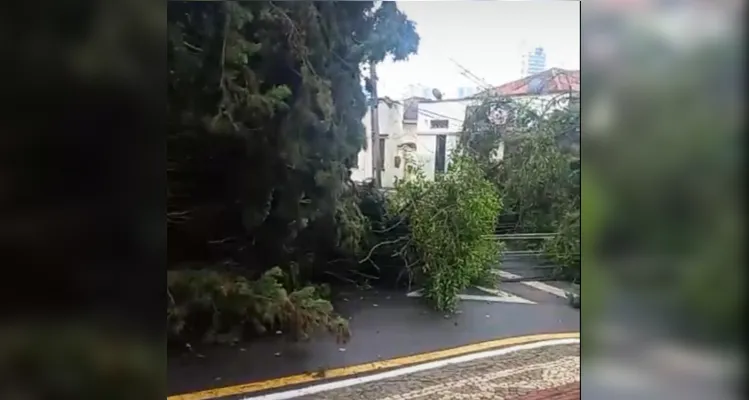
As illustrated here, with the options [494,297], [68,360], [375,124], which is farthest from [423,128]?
[68,360]

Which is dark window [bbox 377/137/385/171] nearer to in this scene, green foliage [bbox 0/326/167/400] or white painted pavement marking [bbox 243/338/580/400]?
white painted pavement marking [bbox 243/338/580/400]

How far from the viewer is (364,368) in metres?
Result: 1.64

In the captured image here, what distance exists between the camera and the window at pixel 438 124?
5.30 feet

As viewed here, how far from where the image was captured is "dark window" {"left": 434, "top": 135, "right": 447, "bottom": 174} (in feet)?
5.36

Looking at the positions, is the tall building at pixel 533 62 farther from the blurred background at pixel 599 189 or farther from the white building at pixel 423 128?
the blurred background at pixel 599 189

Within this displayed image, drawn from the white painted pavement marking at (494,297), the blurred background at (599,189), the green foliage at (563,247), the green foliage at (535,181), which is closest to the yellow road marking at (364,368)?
the white painted pavement marking at (494,297)

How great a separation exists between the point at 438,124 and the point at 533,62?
30 centimetres

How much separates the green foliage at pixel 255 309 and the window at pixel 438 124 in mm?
571

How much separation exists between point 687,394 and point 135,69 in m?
0.87

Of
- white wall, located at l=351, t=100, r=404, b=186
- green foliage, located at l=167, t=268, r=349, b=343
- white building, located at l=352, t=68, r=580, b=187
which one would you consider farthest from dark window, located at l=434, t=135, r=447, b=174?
green foliage, located at l=167, t=268, r=349, b=343

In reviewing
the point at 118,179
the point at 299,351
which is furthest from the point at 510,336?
the point at 118,179

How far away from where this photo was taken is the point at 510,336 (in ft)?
5.50

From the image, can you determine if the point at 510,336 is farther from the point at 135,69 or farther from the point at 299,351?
the point at 135,69

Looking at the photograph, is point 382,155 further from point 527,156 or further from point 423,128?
point 527,156
